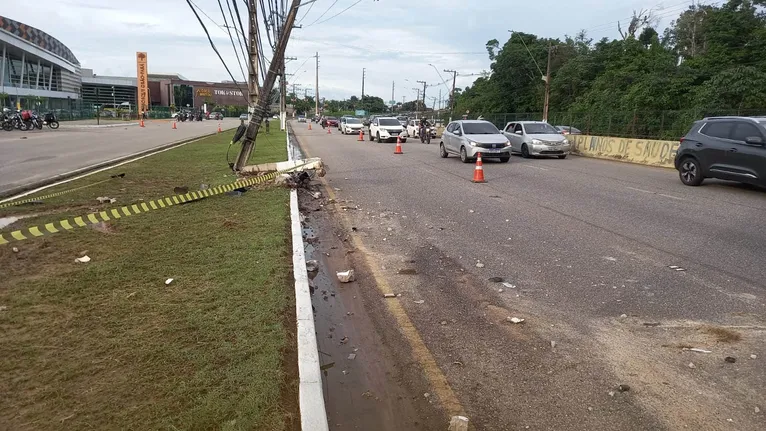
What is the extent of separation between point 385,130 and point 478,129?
1382 cm

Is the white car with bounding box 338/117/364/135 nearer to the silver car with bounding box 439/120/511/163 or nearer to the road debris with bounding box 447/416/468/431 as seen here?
the silver car with bounding box 439/120/511/163

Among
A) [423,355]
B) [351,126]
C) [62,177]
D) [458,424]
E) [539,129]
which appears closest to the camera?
[458,424]

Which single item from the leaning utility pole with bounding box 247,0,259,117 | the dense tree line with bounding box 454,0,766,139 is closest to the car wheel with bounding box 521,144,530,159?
the dense tree line with bounding box 454,0,766,139

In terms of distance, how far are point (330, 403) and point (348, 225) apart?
18.4 feet

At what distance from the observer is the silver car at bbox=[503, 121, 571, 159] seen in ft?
71.9

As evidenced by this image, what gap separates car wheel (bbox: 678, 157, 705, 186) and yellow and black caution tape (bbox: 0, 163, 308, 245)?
9.91 m

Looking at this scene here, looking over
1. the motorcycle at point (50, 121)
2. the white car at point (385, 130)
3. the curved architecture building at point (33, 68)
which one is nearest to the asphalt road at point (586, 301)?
the white car at point (385, 130)

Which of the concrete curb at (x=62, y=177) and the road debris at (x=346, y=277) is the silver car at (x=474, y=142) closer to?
the concrete curb at (x=62, y=177)

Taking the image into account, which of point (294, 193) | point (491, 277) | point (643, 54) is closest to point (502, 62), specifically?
point (643, 54)

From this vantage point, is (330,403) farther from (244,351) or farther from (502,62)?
(502,62)

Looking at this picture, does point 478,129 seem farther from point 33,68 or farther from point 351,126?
point 33,68

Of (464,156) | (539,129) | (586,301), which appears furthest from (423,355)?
(539,129)

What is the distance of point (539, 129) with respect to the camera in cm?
2312

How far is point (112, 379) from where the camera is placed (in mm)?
3568
